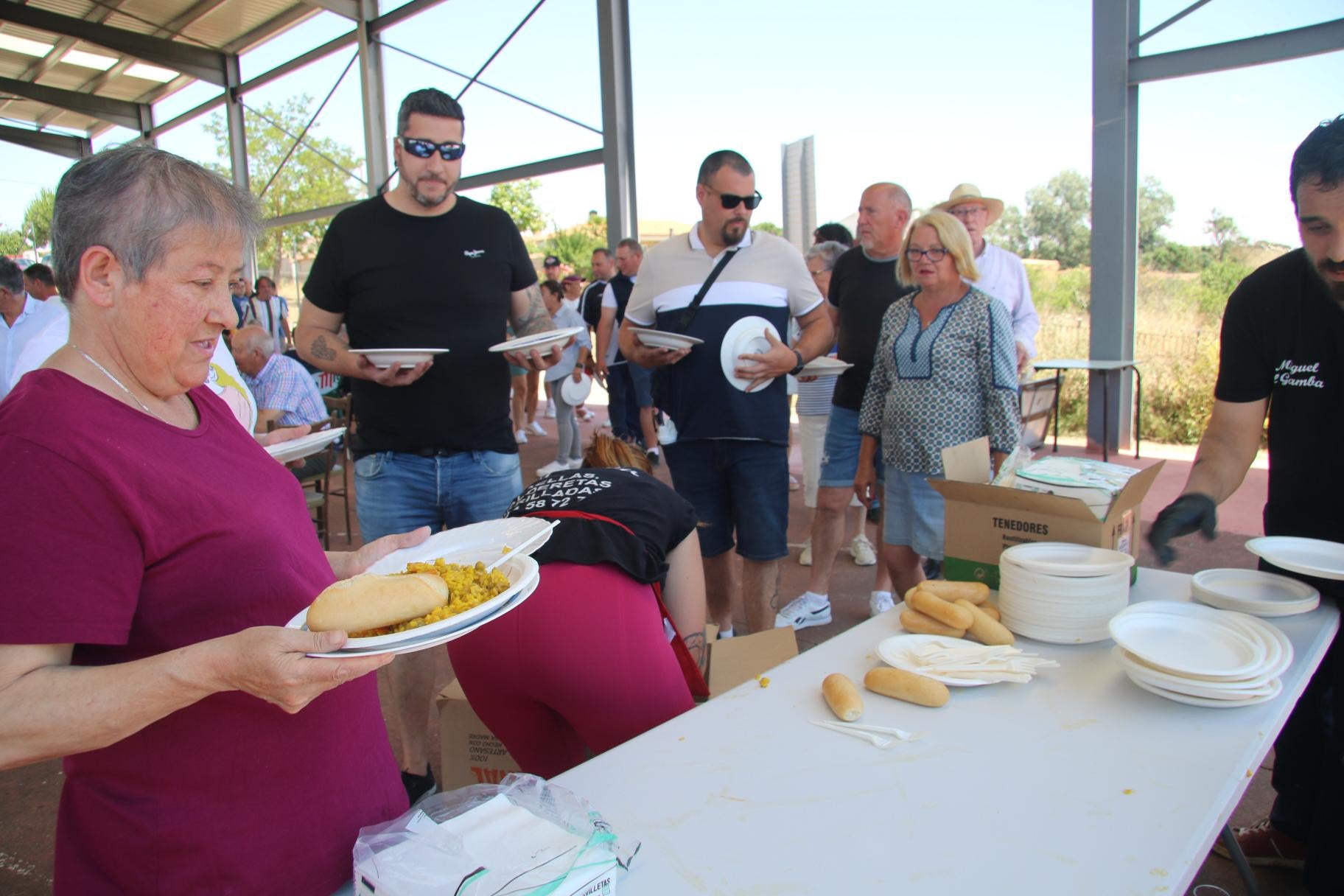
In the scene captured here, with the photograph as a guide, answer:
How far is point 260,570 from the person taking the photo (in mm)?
1088

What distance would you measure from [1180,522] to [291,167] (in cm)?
1765

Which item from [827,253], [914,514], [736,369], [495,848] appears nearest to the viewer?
[495,848]

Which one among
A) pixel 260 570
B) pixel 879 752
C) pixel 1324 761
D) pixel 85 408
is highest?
pixel 85 408

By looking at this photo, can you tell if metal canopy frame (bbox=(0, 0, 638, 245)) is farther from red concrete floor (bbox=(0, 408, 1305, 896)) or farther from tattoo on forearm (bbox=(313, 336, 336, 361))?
tattoo on forearm (bbox=(313, 336, 336, 361))

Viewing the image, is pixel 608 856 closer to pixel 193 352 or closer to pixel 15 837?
pixel 193 352

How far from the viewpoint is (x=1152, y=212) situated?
748 cm

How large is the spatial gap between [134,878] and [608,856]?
623 millimetres

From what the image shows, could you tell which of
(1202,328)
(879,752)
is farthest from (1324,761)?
(1202,328)

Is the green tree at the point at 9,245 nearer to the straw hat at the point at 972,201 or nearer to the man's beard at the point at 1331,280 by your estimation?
the man's beard at the point at 1331,280

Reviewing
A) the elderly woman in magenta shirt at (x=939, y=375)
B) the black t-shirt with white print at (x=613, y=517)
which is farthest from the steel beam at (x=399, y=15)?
the black t-shirt with white print at (x=613, y=517)

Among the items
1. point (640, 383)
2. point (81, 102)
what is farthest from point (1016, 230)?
point (81, 102)

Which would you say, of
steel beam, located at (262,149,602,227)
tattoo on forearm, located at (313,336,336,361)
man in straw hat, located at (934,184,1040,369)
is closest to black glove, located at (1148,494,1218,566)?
tattoo on forearm, located at (313,336,336,361)

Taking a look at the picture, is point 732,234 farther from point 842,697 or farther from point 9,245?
point 9,245

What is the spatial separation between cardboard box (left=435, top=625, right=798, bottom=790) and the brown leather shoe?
1.29 meters
